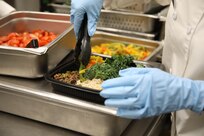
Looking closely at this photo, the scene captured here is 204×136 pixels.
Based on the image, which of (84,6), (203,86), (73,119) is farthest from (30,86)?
(203,86)

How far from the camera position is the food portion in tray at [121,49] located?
5.41 ft

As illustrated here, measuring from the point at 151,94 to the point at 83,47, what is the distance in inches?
15.1

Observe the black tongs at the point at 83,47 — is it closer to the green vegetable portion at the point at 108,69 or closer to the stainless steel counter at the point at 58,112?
the green vegetable portion at the point at 108,69

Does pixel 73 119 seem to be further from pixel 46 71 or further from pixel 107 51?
pixel 107 51

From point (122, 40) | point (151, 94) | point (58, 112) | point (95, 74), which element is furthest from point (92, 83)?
point (122, 40)

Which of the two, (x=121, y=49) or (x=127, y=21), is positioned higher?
(x=127, y=21)

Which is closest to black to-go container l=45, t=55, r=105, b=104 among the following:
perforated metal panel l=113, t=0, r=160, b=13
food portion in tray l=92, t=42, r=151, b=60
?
food portion in tray l=92, t=42, r=151, b=60

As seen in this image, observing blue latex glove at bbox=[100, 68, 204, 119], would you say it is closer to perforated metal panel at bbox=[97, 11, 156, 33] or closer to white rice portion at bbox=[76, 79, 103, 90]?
white rice portion at bbox=[76, 79, 103, 90]

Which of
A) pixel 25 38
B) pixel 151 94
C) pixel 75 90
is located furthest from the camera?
pixel 25 38

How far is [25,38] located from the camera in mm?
1378

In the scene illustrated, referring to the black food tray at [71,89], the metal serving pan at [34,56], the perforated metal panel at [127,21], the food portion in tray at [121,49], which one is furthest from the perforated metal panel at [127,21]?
the black food tray at [71,89]

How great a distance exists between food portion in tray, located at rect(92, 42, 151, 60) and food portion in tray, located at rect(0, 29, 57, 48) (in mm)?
308

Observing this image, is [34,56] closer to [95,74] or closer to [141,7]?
[95,74]

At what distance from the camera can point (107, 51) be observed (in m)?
1.68
